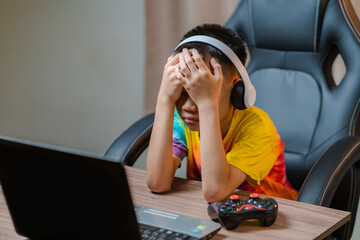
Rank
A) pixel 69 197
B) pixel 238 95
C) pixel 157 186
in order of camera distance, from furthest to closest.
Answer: pixel 238 95 < pixel 157 186 < pixel 69 197

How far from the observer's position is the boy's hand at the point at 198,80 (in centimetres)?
119

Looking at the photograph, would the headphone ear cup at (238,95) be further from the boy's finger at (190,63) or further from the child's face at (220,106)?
the boy's finger at (190,63)

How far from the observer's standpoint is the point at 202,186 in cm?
117

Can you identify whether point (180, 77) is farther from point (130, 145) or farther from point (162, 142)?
point (130, 145)

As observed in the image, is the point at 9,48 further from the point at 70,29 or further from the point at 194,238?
the point at 194,238

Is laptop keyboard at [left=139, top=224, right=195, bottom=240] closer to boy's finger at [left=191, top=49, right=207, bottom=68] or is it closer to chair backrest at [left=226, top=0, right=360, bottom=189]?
boy's finger at [left=191, top=49, right=207, bottom=68]

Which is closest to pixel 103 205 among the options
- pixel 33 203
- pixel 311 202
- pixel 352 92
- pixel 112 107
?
pixel 33 203

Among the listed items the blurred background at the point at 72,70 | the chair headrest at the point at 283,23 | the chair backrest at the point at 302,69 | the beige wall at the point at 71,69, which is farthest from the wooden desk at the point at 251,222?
the beige wall at the point at 71,69

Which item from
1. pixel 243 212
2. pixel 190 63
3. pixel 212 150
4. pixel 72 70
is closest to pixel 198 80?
pixel 190 63

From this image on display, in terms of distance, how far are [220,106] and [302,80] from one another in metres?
0.47

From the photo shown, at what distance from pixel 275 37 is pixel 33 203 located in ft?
3.37

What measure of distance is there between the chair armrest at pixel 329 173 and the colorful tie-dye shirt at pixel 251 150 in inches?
4.6

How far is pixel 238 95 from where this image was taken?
1.29 metres

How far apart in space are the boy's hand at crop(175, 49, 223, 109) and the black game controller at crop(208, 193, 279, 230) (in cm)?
26
